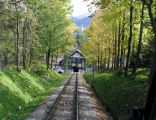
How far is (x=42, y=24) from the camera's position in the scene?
58.6 meters

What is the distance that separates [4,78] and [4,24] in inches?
621

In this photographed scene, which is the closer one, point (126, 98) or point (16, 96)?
point (126, 98)

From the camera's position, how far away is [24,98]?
1130 inches

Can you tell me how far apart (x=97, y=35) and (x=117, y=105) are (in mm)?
45847

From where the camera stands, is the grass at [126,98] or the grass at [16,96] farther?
the grass at [16,96]

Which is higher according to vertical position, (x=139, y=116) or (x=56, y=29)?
(x=56, y=29)

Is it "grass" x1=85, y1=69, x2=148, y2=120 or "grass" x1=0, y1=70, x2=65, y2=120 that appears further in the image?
"grass" x1=0, y1=70, x2=65, y2=120

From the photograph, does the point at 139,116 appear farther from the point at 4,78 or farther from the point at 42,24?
the point at 42,24

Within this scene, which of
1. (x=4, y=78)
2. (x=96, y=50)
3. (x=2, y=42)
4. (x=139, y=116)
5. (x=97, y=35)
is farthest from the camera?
(x=96, y=50)

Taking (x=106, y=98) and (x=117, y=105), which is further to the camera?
(x=106, y=98)

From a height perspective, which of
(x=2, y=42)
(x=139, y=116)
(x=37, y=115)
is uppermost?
(x=2, y=42)

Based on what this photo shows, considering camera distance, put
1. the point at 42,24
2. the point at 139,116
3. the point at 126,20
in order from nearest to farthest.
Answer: the point at 139,116
the point at 126,20
the point at 42,24

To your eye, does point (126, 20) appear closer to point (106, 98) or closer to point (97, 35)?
point (106, 98)

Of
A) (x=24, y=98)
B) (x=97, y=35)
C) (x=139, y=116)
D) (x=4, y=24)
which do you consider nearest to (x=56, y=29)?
(x=97, y=35)
